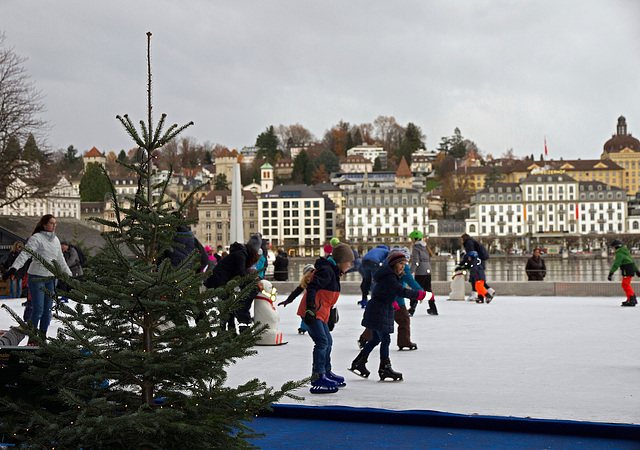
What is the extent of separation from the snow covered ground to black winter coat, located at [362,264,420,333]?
1.86 ft

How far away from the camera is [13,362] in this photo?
13.0 ft

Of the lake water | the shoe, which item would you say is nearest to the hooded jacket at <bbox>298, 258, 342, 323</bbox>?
the shoe

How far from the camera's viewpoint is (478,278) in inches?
704

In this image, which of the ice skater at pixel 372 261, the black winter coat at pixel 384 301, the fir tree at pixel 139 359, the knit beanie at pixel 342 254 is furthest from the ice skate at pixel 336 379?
the ice skater at pixel 372 261

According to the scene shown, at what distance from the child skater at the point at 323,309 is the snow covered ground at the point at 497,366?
0.15 meters

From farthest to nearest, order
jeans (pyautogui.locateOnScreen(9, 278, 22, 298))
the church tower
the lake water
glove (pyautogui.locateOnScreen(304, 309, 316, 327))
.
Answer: the church tower → the lake water → jeans (pyautogui.locateOnScreen(9, 278, 22, 298)) → glove (pyautogui.locateOnScreen(304, 309, 316, 327))

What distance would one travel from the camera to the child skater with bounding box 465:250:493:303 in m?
17.5

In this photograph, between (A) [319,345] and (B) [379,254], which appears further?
(B) [379,254]

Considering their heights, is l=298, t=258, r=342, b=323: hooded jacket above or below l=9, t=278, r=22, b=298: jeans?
above

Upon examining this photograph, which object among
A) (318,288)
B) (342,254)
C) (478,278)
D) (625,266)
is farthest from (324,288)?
(478,278)

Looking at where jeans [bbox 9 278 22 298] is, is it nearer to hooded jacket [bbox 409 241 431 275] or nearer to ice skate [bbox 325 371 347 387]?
hooded jacket [bbox 409 241 431 275]

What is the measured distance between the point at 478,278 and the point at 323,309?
1158 cm

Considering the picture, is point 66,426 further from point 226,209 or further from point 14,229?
point 226,209

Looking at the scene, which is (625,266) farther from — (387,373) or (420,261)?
(387,373)
